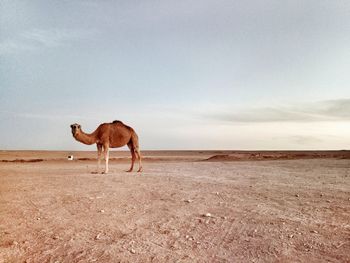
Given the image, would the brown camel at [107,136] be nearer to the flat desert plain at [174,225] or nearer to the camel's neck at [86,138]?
the camel's neck at [86,138]

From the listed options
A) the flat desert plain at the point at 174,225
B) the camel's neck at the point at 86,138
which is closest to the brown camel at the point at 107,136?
the camel's neck at the point at 86,138

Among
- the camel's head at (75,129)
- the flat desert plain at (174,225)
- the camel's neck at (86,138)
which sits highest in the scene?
the camel's head at (75,129)

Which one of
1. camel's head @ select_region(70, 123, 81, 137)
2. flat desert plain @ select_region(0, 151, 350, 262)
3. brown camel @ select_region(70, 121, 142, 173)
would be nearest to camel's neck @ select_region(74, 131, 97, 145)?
brown camel @ select_region(70, 121, 142, 173)

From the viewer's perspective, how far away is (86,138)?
17891 mm

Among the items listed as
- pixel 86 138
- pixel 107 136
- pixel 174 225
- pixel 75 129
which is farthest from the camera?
pixel 107 136

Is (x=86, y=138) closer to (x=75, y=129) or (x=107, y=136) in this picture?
(x=75, y=129)

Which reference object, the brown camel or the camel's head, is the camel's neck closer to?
the brown camel

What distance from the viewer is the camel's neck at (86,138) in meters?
17.6

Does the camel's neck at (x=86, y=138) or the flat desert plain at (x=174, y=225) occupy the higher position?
the camel's neck at (x=86, y=138)

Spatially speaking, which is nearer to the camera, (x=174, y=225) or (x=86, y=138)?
(x=174, y=225)

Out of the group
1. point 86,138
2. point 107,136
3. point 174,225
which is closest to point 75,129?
point 86,138

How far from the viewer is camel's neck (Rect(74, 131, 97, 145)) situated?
17592mm

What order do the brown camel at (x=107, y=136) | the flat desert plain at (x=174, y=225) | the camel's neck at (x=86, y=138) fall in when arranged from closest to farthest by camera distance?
the flat desert plain at (x=174, y=225), the camel's neck at (x=86, y=138), the brown camel at (x=107, y=136)

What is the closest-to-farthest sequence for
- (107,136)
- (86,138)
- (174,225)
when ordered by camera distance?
(174,225) < (86,138) < (107,136)
